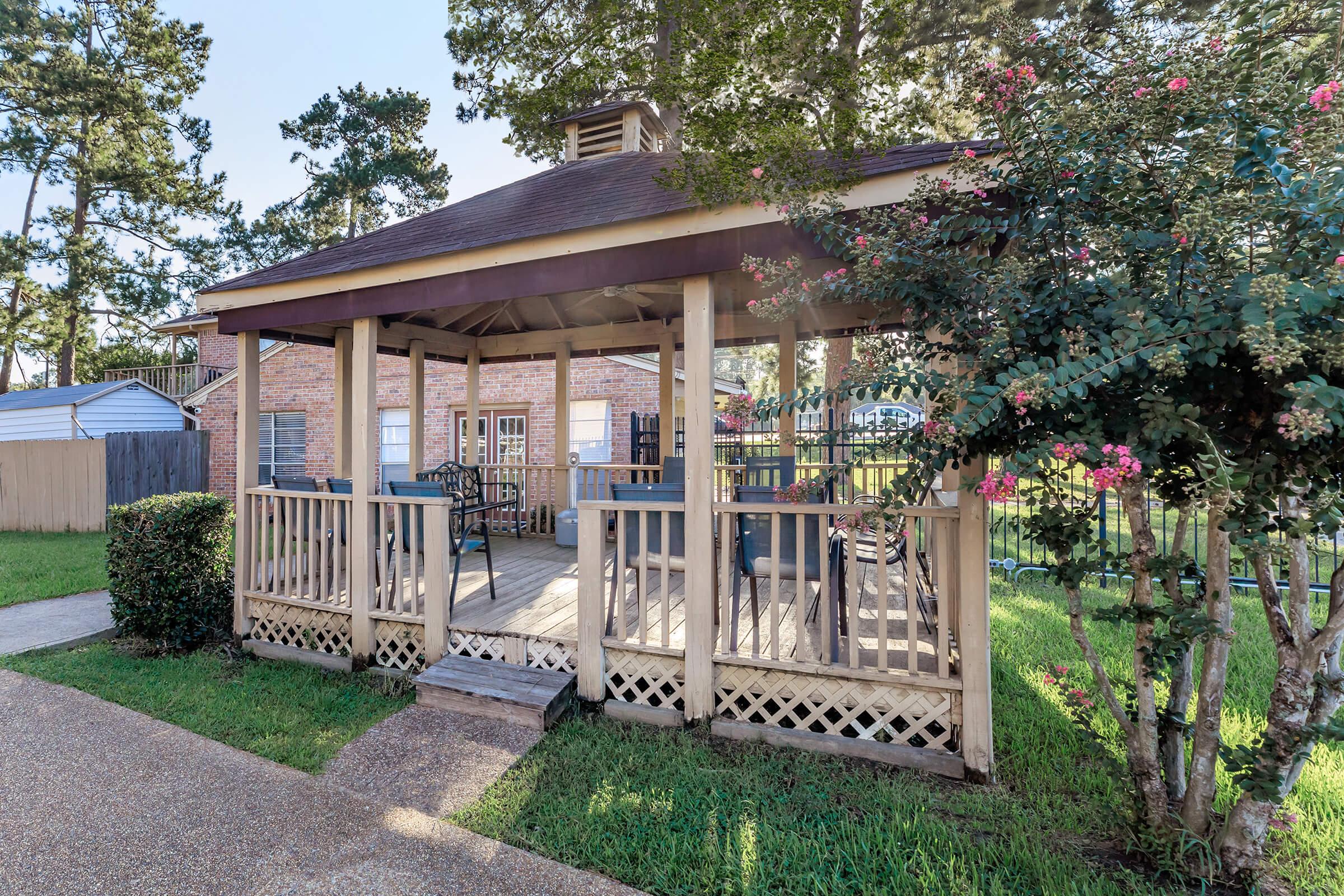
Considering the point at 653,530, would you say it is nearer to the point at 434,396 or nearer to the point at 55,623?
the point at 55,623

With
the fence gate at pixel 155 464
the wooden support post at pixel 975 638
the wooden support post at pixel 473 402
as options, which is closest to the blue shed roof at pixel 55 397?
the fence gate at pixel 155 464

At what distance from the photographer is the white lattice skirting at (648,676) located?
338 centimetres

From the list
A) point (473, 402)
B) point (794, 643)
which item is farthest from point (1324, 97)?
point (473, 402)

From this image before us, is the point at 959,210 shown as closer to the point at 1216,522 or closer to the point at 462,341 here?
the point at 1216,522

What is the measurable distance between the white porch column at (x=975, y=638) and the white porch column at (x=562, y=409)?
16.5ft

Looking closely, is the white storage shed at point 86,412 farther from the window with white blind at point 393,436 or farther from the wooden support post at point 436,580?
the wooden support post at point 436,580

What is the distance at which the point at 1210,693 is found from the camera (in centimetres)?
217

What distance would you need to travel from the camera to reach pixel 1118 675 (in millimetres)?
3922

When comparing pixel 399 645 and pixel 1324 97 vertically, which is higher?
pixel 1324 97

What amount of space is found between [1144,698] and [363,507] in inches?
178

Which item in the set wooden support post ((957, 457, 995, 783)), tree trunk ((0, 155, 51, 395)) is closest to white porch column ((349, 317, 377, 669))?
wooden support post ((957, 457, 995, 783))

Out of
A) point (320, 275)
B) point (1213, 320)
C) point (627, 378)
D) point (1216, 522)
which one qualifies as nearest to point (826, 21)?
point (1213, 320)

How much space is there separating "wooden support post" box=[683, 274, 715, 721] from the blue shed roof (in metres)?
14.8

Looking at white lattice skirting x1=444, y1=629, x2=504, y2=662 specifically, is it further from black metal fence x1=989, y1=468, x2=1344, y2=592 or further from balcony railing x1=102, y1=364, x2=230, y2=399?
balcony railing x1=102, y1=364, x2=230, y2=399
